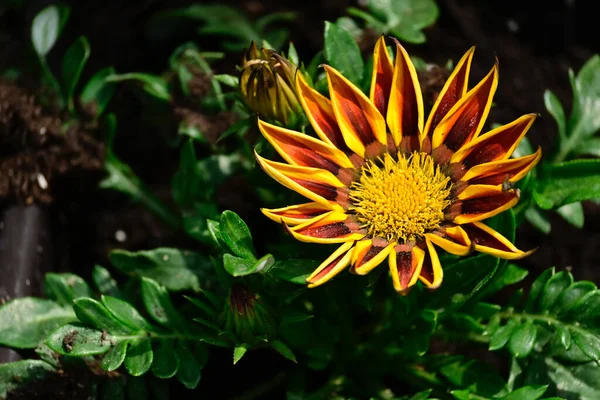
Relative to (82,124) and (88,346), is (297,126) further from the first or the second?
(82,124)

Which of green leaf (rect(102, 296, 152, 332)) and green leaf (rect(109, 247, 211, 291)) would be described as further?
green leaf (rect(109, 247, 211, 291))

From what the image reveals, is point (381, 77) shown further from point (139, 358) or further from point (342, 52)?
point (139, 358)

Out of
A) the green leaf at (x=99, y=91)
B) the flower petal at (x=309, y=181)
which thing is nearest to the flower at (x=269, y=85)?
the flower petal at (x=309, y=181)

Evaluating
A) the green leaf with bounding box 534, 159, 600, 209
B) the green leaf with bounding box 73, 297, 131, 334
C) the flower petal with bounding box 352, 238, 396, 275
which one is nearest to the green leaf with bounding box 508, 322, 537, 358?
the green leaf with bounding box 534, 159, 600, 209

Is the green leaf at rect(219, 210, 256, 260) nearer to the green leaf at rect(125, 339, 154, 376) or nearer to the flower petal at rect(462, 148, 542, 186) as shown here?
the green leaf at rect(125, 339, 154, 376)

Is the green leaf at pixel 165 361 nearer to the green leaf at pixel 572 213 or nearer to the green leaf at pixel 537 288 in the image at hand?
the green leaf at pixel 537 288

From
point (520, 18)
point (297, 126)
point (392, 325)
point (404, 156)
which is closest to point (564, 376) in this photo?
point (392, 325)
